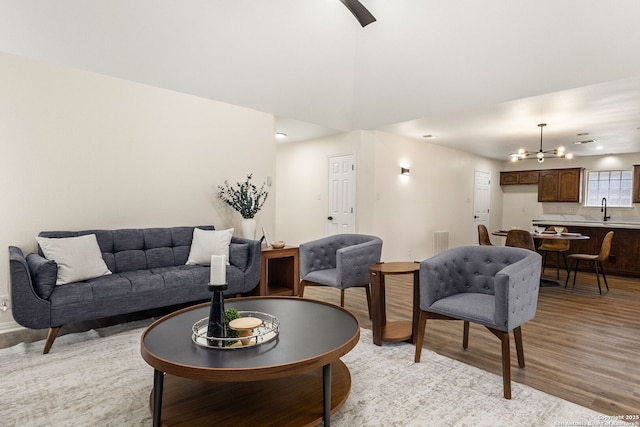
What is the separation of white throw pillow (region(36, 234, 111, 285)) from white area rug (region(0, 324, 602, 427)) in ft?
1.87

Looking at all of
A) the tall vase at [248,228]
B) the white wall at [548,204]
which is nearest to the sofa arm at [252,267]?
the tall vase at [248,228]

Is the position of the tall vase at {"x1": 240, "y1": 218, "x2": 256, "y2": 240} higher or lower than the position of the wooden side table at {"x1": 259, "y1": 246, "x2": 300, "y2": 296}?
higher

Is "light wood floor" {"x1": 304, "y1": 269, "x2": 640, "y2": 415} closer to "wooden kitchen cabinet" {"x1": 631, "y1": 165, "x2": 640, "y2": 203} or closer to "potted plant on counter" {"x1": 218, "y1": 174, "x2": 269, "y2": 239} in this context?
"potted plant on counter" {"x1": 218, "y1": 174, "x2": 269, "y2": 239}

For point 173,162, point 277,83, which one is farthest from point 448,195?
point 173,162

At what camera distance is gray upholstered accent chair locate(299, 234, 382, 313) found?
3281 mm

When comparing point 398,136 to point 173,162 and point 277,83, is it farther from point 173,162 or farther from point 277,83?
point 173,162

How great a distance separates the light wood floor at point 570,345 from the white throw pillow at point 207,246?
4.89 ft

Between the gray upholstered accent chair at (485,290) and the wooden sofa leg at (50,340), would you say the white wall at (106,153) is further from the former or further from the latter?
the gray upholstered accent chair at (485,290)

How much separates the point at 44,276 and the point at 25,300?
0.20 m

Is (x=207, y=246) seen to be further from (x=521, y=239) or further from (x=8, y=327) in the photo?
(x=521, y=239)

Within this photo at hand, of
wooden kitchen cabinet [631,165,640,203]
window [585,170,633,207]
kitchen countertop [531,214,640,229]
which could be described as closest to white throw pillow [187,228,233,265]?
kitchen countertop [531,214,640,229]

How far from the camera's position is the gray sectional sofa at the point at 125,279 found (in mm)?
2539

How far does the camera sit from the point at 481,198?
28.2 ft

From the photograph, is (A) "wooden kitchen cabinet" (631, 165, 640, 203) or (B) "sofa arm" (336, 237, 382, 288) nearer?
(B) "sofa arm" (336, 237, 382, 288)
